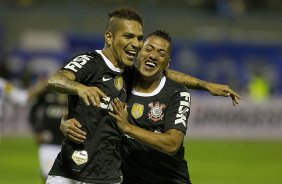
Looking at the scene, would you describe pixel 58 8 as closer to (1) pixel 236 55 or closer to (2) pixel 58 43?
(2) pixel 58 43

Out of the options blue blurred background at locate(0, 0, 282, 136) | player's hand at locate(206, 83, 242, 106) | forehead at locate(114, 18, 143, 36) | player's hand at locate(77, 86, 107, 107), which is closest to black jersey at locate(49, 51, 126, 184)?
forehead at locate(114, 18, 143, 36)

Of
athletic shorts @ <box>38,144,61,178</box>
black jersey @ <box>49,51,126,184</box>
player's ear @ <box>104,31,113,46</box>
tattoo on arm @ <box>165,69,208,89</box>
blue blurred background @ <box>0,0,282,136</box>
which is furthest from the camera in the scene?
blue blurred background @ <box>0,0,282,136</box>

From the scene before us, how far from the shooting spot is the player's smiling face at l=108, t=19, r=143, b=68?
609 centimetres

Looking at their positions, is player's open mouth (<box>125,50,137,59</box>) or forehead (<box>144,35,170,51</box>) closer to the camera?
player's open mouth (<box>125,50,137,59</box>)

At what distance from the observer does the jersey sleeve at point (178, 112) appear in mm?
6391

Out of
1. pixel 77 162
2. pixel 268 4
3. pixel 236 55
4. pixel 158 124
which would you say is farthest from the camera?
pixel 268 4

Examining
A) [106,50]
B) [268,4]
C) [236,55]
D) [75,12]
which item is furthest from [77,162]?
[268,4]

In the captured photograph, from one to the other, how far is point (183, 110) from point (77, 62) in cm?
118

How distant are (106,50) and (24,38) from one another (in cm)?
2126

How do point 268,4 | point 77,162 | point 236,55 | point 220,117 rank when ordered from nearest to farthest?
point 77,162, point 220,117, point 236,55, point 268,4

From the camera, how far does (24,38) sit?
88.5 ft

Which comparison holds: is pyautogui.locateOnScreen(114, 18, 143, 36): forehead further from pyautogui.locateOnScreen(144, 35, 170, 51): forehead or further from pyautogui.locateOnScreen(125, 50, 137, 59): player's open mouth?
pyautogui.locateOnScreen(144, 35, 170, 51): forehead

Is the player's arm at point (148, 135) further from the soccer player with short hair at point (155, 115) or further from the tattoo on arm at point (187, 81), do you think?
the tattoo on arm at point (187, 81)

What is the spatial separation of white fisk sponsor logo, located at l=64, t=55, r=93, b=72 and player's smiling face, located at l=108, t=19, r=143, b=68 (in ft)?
0.86
